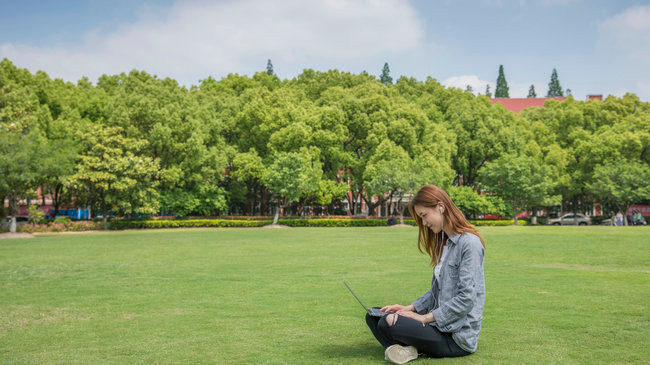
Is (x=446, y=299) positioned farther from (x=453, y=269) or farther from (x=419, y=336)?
(x=419, y=336)

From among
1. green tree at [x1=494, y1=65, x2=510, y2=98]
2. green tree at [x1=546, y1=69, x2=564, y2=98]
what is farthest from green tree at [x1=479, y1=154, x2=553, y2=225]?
green tree at [x1=546, y1=69, x2=564, y2=98]

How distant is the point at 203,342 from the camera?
20.0ft

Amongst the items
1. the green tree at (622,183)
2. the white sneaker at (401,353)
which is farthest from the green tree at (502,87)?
the white sneaker at (401,353)

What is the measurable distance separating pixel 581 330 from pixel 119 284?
894 centimetres

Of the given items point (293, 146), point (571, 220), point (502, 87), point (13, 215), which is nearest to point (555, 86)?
point (502, 87)

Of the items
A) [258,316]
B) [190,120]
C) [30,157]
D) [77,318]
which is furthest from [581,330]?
[190,120]

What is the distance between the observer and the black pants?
468cm

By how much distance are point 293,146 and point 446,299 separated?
4127 centimetres

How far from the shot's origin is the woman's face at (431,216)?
4.68 meters

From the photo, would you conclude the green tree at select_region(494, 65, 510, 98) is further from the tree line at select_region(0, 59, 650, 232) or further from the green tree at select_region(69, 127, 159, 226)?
the green tree at select_region(69, 127, 159, 226)

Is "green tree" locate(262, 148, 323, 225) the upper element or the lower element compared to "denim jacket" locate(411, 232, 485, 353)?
upper

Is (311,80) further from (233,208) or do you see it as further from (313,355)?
(313,355)

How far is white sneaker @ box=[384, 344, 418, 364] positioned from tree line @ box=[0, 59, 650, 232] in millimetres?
32676

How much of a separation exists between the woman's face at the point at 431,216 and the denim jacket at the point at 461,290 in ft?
0.54
